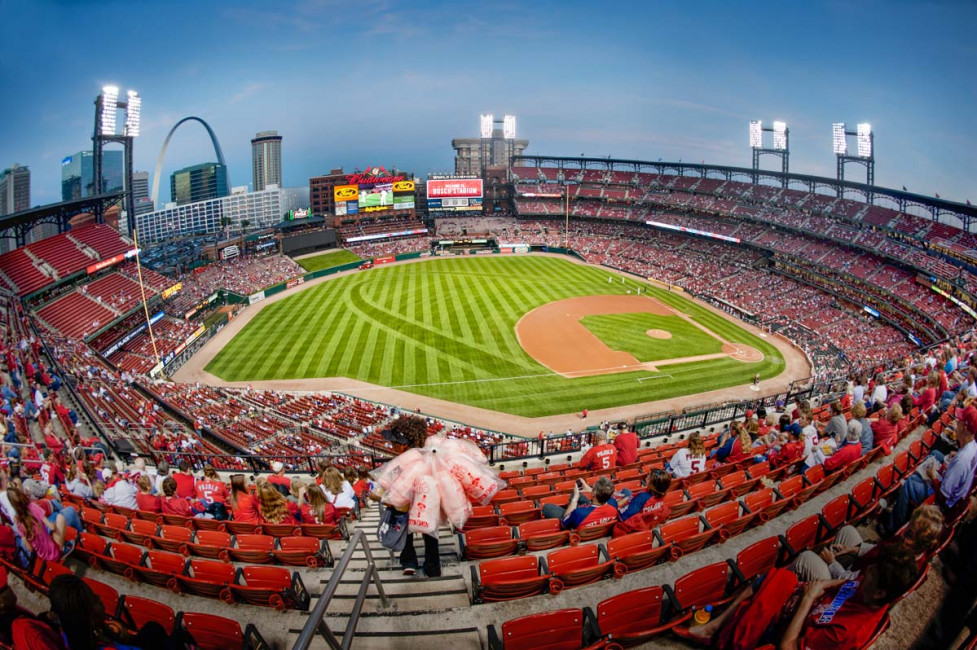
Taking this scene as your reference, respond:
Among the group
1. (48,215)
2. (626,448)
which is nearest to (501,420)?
(626,448)

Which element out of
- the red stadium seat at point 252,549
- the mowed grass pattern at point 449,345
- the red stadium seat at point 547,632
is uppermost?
the red stadium seat at point 547,632

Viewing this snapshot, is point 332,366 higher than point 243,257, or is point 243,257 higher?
point 243,257

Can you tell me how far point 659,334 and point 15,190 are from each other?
9439 centimetres

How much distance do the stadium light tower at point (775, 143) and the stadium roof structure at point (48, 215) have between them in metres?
80.7

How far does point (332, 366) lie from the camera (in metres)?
38.0

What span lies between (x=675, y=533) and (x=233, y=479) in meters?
7.64

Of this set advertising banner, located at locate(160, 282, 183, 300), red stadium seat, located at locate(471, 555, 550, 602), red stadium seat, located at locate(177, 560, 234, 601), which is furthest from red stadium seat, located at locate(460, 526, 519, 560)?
advertising banner, located at locate(160, 282, 183, 300)

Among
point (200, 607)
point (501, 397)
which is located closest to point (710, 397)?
point (501, 397)

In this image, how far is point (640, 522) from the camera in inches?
286

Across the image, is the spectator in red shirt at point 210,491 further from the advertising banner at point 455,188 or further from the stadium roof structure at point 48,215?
the advertising banner at point 455,188

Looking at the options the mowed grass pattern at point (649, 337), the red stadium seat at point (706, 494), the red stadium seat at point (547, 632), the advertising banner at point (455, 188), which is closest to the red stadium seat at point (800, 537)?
the red stadium seat at point (706, 494)

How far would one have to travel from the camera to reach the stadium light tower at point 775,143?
71500mm

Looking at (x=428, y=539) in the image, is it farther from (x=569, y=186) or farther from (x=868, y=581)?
(x=569, y=186)

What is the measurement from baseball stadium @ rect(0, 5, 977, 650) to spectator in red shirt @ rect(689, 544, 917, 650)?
0.03 meters
